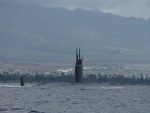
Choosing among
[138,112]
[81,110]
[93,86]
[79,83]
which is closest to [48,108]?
[81,110]

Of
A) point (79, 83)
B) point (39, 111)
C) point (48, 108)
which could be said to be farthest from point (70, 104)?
point (79, 83)

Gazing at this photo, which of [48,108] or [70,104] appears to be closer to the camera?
[48,108]

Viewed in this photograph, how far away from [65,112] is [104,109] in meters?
7.11

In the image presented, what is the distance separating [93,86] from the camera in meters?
143

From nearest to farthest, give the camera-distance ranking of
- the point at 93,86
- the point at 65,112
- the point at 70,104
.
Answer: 1. the point at 65,112
2. the point at 70,104
3. the point at 93,86

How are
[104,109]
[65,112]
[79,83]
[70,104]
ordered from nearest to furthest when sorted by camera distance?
[65,112]
[104,109]
[70,104]
[79,83]

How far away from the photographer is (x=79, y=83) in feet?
415

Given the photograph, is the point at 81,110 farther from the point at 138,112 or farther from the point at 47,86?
the point at 47,86

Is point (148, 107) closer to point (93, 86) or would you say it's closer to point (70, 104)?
point (70, 104)

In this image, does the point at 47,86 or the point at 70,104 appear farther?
the point at 47,86

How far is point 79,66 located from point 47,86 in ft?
55.6

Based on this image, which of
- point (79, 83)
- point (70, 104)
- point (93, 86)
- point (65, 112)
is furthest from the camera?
point (93, 86)

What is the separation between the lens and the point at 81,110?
263 ft

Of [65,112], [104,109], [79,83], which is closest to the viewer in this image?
[65,112]
